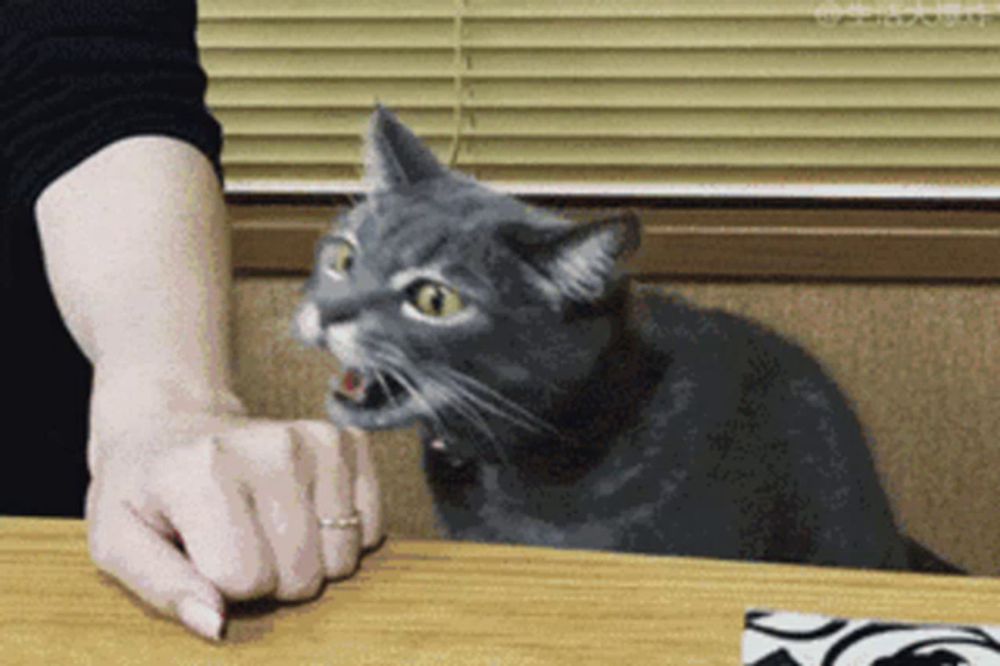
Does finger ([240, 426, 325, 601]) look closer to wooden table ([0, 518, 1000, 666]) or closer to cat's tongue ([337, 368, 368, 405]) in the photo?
wooden table ([0, 518, 1000, 666])

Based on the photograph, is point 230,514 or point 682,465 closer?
point 230,514

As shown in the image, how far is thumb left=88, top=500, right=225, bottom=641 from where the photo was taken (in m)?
0.45

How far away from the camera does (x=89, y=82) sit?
0.76m

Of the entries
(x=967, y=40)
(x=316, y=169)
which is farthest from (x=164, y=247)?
(x=967, y=40)

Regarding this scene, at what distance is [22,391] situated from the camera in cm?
90

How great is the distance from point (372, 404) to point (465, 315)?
4.3 inches

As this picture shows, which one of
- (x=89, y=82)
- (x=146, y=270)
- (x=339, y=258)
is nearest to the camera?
(x=146, y=270)

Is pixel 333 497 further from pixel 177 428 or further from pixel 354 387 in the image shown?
pixel 354 387

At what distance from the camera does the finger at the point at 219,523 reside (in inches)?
17.7

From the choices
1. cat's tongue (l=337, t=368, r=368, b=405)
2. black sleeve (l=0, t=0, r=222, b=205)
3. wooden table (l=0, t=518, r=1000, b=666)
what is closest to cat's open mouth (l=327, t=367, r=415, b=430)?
cat's tongue (l=337, t=368, r=368, b=405)

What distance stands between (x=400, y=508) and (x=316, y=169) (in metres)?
0.41

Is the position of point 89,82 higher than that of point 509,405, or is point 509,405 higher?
point 89,82

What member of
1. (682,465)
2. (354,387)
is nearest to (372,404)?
(354,387)

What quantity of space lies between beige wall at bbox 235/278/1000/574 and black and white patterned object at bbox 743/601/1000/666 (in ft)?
2.97
